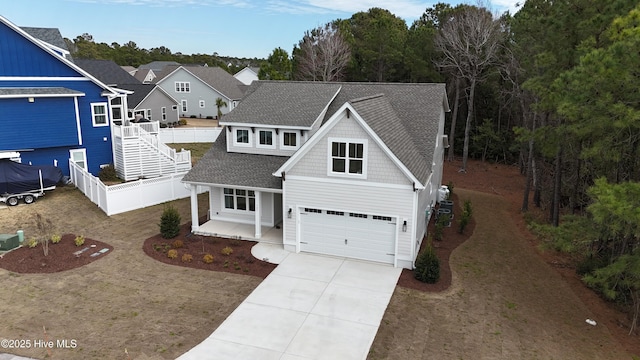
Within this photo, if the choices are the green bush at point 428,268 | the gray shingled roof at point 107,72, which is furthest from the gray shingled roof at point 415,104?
the gray shingled roof at point 107,72

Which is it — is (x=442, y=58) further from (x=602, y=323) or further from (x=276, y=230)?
(x=602, y=323)

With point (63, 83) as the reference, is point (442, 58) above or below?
above

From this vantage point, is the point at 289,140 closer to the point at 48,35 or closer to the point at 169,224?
the point at 169,224

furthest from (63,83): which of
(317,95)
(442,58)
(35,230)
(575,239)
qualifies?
(442,58)

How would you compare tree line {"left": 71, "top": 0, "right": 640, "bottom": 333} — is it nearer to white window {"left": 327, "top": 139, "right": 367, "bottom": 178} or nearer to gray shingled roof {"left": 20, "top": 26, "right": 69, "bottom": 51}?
white window {"left": 327, "top": 139, "right": 367, "bottom": 178}

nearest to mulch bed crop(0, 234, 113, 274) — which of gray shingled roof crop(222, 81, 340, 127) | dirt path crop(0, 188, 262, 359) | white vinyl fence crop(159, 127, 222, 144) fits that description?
dirt path crop(0, 188, 262, 359)

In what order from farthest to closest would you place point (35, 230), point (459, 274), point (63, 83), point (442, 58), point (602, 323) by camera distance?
point (442, 58) → point (63, 83) → point (35, 230) → point (459, 274) → point (602, 323)
